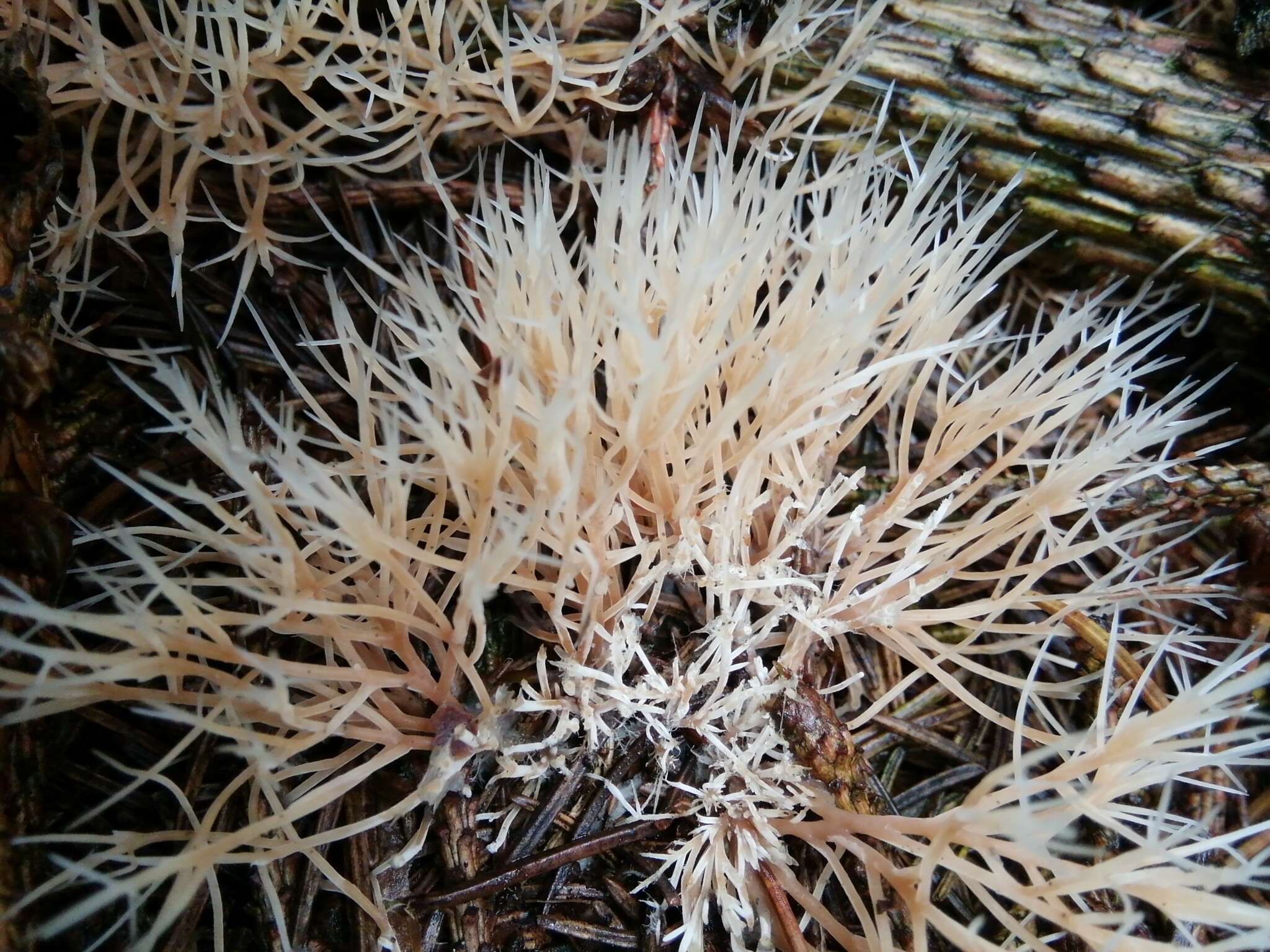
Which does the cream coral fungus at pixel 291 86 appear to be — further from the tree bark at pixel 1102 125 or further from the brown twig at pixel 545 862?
the brown twig at pixel 545 862

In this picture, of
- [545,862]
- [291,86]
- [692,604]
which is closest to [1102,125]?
[692,604]

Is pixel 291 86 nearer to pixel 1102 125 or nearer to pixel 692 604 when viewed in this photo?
pixel 692 604

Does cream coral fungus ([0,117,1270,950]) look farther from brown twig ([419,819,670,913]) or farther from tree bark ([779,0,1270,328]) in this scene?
tree bark ([779,0,1270,328])

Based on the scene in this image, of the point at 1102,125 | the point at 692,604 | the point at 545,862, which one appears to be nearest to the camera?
the point at 545,862

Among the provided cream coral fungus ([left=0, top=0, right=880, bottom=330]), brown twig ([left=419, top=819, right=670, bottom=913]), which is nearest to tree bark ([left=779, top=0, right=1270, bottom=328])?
cream coral fungus ([left=0, top=0, right=880, bottom=330])

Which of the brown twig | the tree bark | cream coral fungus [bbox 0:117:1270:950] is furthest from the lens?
the tree bark

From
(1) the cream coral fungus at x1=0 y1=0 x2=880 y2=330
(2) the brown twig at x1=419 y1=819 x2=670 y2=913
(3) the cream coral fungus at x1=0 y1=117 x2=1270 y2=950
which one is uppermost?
(1) the cream coral fungus at x1=0 y1=0 x2=880 y2=330

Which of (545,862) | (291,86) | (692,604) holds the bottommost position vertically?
(545,862)

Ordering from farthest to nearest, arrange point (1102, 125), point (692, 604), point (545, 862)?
point (1102, 125) → point (692, 604) → point (545, 862)

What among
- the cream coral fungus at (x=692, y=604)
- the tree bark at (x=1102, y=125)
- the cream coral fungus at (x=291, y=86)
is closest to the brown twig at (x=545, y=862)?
the cream coral fungus at (x=692, y=604)
